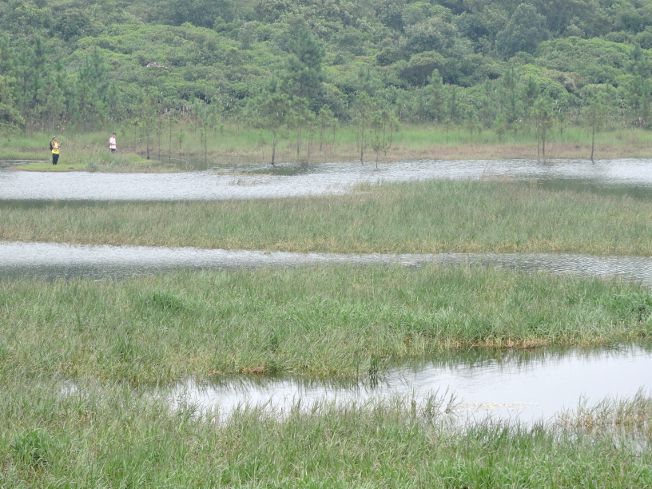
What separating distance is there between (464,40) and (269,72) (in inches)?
823

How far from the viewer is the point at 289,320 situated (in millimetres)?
16438

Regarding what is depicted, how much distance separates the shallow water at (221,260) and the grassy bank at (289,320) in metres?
2.32

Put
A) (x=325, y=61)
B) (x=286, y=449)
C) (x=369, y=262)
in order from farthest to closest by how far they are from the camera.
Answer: (x=325, y=61)
(x=369, y=262)
(x=286, y=449)

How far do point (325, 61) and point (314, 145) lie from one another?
28.0 m

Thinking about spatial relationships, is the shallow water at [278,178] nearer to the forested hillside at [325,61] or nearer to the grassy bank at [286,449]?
the forested hillside at [325,61]

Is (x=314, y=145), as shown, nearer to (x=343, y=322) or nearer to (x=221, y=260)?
(x=221, y=260)

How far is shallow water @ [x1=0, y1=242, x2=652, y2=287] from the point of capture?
885 inches

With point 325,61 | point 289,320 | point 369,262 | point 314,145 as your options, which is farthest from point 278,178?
point 325,61

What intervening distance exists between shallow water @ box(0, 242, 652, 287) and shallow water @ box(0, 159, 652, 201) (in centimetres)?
1107

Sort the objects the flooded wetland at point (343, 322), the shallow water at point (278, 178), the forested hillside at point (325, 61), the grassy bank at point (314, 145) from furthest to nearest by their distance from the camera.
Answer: the forested hillside at point (325, 61) < the grassy bank at point (314, 145) < the shallow water at point (278, 178) < the flooded wetland at point (343, 322)

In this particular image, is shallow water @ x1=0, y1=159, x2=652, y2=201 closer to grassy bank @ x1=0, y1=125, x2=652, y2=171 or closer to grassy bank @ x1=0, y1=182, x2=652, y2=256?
grassy bank @ x1=0, y1=125, x2=652, y2=171

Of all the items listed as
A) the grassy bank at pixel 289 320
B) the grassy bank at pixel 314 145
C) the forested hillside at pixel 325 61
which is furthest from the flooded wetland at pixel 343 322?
the forested hillside at pixel 325 61

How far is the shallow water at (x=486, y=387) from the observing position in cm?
1306

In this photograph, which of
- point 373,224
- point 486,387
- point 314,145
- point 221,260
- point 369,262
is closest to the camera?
point 486,387
